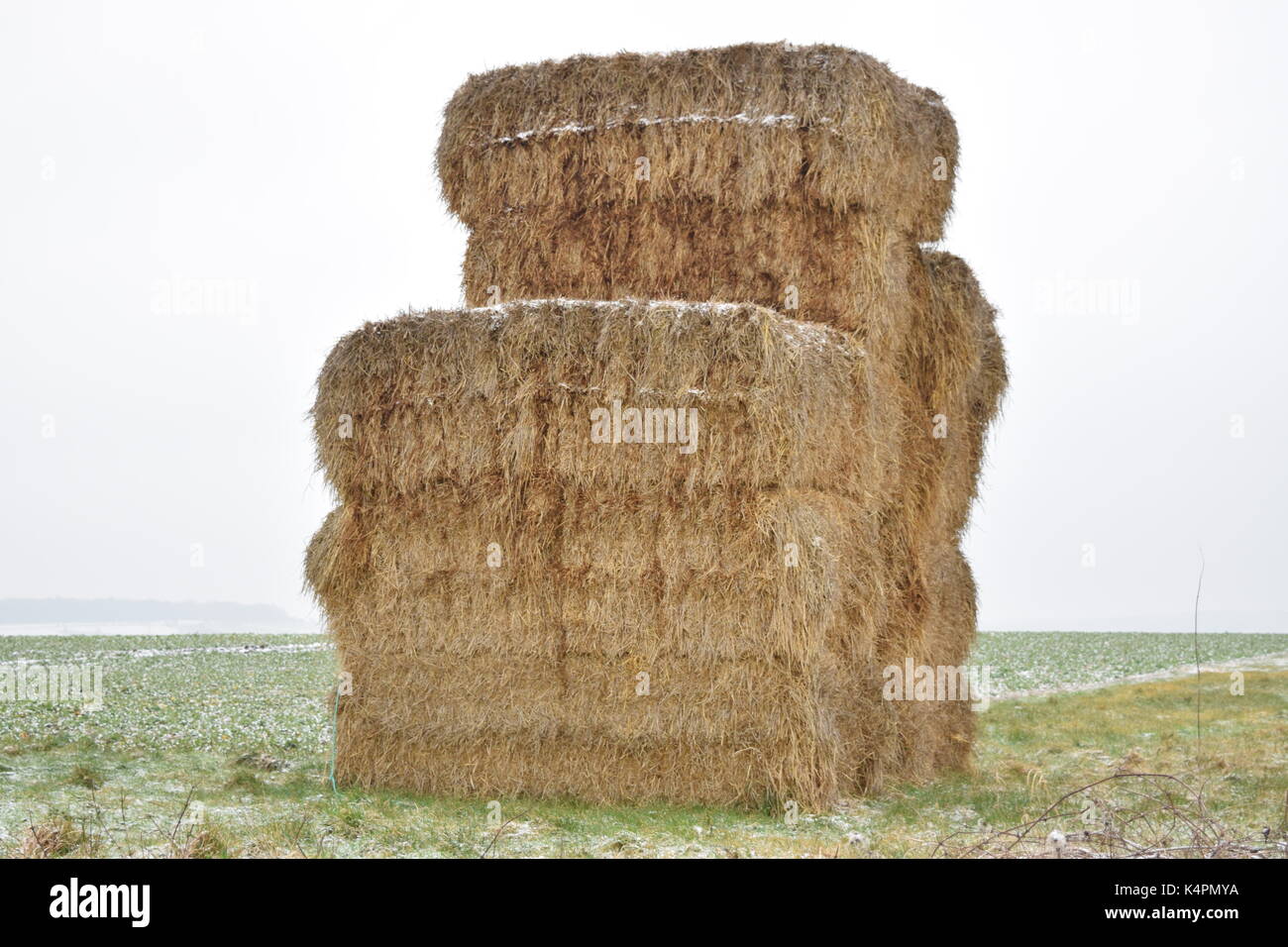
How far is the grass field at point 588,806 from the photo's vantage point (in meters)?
7.75

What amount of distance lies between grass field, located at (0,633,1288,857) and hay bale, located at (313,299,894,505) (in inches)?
105

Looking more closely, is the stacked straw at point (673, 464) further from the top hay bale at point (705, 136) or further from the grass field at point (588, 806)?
the grass field at point (588, 806)

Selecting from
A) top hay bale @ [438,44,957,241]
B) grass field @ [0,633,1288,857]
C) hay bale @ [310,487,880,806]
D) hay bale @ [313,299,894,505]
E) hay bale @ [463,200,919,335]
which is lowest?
grass field @ [0,633,1288,857]

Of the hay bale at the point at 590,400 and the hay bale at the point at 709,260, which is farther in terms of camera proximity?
the hay bale at the point at 709,260

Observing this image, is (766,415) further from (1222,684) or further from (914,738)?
(1222,684)

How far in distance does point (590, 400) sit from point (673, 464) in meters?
0.87

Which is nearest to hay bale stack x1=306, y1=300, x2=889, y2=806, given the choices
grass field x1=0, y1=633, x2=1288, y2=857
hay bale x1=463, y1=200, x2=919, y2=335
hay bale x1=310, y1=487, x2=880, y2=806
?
hay bale x1=310, y1=487, x2=880, y2=806

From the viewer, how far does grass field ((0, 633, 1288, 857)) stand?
7.75 m

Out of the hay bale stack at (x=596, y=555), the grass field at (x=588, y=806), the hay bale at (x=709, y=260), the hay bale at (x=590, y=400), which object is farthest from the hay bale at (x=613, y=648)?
the hay bale at (x=709, y=260)

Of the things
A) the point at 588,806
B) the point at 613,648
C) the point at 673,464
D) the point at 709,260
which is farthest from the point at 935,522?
the point at 588,806

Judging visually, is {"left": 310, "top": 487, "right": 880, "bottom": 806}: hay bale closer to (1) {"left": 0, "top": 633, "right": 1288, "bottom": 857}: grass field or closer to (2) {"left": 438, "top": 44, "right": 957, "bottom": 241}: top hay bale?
(1) {"left": 0, "top": 633, "right": 1288, "bottom": 857}: grass field

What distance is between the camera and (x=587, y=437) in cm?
1000

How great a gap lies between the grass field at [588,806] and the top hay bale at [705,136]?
5763 mm

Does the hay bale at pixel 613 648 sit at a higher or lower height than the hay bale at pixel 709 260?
lower
